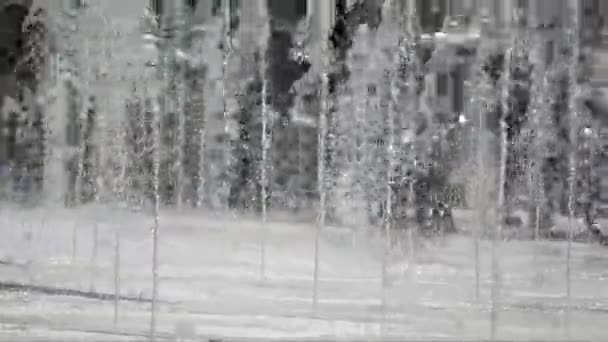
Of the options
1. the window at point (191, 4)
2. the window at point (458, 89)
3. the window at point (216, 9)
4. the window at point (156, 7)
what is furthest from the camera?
the window at point (216, 9)

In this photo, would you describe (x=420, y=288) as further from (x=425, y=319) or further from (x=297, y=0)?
(x=297, y=0)

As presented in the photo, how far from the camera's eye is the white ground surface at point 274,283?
19.2m

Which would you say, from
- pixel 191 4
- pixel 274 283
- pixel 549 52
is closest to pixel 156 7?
pixel 191 4

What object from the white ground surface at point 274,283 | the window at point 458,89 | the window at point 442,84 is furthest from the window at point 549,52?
the white ground surface at point 274,283

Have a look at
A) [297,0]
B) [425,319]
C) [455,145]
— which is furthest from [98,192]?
[425,319]

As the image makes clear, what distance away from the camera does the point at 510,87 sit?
30906 millimetres

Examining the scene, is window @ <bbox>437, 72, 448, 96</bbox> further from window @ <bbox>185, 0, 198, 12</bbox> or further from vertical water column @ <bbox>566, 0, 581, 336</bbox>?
window @ <bbox>185, 0, 198, 12</bbox>

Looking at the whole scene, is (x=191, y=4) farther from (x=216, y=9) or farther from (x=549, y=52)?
(x=549, y=52)

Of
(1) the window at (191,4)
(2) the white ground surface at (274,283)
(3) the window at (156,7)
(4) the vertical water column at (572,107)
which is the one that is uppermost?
(1) the window at (191,4)

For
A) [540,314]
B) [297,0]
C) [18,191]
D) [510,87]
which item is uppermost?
[297,0]

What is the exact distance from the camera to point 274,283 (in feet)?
82.7

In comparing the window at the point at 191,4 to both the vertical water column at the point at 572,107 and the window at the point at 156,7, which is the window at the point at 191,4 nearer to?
the window at the point at 156,7

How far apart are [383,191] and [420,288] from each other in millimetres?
4105

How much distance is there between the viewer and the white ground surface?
19156mm
